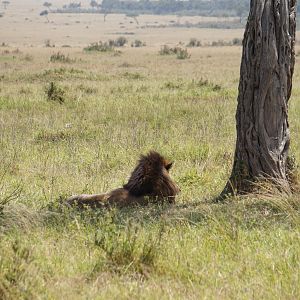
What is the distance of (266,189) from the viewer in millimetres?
6844

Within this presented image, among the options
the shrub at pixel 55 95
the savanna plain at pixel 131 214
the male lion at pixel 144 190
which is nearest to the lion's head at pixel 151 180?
the male lion at pixel 144 190

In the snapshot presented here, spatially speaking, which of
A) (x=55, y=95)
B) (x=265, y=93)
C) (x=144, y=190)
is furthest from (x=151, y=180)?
(x=55, y=95)

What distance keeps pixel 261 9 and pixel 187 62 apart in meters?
27.0

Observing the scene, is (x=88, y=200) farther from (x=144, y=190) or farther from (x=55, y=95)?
(x=55, y=95)

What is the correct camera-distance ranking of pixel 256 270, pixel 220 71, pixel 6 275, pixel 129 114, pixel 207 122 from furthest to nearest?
pixel 220 71 < pixel 129 114 < pixel 207 122 < pixel 256 270 < pixel 6 275

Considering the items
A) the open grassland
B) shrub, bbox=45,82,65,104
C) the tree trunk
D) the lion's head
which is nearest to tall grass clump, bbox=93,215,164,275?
the open grassland

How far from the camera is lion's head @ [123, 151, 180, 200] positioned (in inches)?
285

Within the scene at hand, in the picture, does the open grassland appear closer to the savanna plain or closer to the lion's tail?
the savanna plain

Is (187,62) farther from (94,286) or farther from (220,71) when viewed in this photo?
(94,286)

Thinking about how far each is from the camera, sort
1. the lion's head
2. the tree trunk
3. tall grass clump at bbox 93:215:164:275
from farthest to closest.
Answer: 1. the lion's head
2. the tree trunk
3. tall grass clump at bbox 93:215:164:275

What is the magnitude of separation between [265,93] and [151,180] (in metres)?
1.49

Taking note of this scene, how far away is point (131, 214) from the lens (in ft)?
21.6

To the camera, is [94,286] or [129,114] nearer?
[94,286]

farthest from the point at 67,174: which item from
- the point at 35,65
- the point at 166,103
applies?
the point at 35,65
